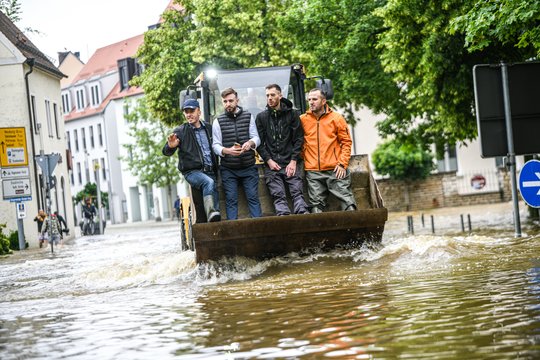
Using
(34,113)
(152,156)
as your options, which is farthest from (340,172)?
(152,156)

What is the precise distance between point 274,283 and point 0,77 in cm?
3252

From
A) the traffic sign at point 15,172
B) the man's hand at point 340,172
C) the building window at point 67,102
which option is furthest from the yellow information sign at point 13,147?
the building window at point 67,102

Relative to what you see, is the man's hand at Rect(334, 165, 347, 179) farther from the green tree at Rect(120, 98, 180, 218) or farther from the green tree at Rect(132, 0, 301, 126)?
the green tree at Rect(120, 98, 180, 218)

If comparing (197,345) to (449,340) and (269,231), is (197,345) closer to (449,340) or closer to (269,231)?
(449,340)

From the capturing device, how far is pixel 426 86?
24.9 m

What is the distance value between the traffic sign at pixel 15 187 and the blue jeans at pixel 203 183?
18609 millimetres

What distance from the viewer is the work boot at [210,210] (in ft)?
44.7

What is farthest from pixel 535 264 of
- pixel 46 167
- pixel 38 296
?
pixel 46 167

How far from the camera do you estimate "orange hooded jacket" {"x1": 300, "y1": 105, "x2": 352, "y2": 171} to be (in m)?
14.1

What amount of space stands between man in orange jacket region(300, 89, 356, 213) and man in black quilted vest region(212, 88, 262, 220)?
0.76 metres

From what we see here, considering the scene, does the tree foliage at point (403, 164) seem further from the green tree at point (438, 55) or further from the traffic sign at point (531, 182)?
the traffic sign at point (531, 182)

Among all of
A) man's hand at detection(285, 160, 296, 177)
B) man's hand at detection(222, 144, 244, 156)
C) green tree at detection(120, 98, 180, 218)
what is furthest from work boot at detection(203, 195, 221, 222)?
green tree at detection(120, 98, 180, 218)

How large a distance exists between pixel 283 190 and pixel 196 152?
130cm

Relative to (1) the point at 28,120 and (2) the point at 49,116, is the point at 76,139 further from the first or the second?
(1) the point at 28,120
